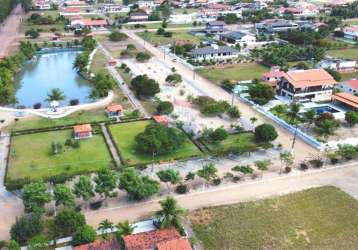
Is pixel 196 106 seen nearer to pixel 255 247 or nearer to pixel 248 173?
pixel 248 173

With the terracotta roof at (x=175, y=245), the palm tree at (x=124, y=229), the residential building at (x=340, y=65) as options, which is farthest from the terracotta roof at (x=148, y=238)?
the residential building at (x=340, y=65)

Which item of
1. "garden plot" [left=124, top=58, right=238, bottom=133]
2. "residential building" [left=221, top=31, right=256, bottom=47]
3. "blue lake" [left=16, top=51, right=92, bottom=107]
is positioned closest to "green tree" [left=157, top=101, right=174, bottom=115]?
"garden plot" [left=124, top=58, right=238, bottom=133]

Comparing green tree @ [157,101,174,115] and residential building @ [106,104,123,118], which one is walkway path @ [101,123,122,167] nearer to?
residential building @ [106,104,123,118]

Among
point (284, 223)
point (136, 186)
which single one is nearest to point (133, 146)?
point (136, 186)

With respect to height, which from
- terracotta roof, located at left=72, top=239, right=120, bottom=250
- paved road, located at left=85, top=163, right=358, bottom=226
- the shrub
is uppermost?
terracotta roof, located at left=72, top=239, right=120, bottom=250

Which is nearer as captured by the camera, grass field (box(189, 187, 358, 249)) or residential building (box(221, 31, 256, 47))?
grass field (box(189, 187, 358, 249))

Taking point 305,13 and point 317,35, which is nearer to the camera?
point 317,35

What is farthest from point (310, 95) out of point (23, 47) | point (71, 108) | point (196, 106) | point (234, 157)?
point (23, 47)
